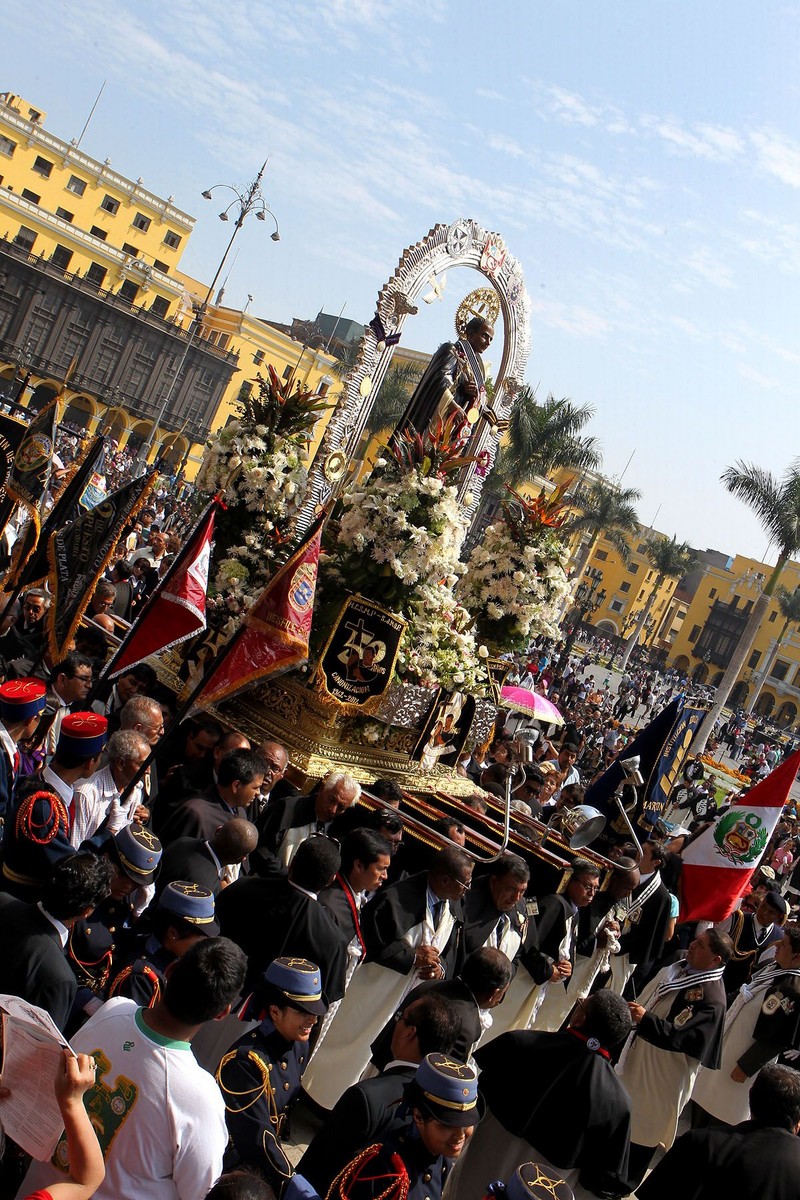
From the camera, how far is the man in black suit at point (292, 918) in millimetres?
4902

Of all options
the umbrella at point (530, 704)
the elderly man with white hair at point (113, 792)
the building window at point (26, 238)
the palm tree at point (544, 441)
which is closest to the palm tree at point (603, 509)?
the palm tree at point (544, 441)

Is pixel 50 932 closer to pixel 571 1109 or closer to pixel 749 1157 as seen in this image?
pixel 571 1109

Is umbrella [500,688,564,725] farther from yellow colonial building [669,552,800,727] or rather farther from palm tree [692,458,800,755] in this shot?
yellow colonial building [669,552,800,727]

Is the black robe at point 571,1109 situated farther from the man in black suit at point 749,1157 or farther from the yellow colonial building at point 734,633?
the yellow colonial building at point 734,633

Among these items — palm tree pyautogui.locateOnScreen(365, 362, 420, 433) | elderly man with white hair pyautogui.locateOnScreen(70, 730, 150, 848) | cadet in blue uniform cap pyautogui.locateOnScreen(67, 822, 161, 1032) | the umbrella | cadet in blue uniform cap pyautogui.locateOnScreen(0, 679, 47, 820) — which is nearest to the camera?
cadet in blue uniform cap pyautogui.locateOnScreen(67, 822, 161, 1032)

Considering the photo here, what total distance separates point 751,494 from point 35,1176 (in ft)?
107

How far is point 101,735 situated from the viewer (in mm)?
4715

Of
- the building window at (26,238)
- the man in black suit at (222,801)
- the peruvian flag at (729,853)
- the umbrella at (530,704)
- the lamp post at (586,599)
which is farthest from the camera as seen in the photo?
the lamp post at (586,599)

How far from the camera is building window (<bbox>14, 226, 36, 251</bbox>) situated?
53.6m

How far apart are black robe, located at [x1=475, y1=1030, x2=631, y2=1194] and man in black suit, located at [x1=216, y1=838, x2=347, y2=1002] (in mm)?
1006

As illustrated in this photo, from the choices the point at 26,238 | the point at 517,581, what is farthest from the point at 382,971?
the point at 26,238

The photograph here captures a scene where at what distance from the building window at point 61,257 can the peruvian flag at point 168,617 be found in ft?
175

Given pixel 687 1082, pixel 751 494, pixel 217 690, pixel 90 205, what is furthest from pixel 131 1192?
pixel 90 205

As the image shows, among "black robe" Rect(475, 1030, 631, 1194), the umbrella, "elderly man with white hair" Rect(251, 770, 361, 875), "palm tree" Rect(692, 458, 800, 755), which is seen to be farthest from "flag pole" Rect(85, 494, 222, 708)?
"palm tree" Rect(692, 458, 800, 755)
